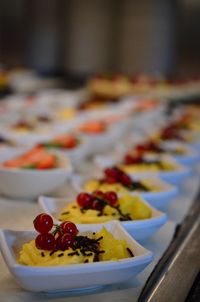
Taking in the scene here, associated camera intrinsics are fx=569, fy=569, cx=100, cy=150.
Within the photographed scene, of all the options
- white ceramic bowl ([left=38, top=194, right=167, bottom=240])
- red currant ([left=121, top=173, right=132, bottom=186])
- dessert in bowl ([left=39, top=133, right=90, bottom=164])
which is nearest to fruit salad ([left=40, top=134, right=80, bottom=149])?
dessert in bowl ([left=39, top=133, right=90, bottom=164])

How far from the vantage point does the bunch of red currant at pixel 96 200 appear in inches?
74.2

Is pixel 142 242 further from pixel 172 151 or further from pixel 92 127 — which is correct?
pixel 92 127

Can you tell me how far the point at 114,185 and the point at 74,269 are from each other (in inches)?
36.4

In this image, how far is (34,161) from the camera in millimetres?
2547

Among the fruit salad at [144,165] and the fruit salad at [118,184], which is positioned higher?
the fruit salad at [118,184]

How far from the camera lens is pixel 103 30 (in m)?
9.11

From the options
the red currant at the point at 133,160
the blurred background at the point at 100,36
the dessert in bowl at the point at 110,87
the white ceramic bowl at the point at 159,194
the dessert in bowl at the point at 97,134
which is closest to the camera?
the white ceramic bowl at the point at 159,194

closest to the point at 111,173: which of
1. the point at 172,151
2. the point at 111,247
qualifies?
the point at 111,247

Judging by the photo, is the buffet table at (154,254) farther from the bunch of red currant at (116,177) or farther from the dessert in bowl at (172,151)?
the bunch of red currant at (116,177)

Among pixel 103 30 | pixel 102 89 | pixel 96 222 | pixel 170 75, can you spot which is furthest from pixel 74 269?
pixel 103 30

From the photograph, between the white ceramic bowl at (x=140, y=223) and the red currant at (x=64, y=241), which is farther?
the white ceramic bowl at (x=140, y=223)

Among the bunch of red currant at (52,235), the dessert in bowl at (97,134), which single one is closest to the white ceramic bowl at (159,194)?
the bunch of red currant at (52,235)

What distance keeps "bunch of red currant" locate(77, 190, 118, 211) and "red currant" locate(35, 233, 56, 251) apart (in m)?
0.41

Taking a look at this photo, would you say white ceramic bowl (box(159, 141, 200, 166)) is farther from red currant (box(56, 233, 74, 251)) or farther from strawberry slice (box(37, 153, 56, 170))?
red currant (box(56, 233, 74, 251))
